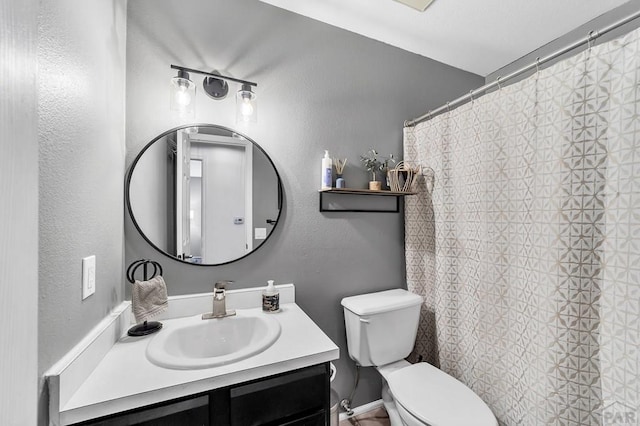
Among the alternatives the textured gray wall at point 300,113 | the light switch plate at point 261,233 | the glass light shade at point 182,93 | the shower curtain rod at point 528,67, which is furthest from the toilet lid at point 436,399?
the glass light shade at point 182,93

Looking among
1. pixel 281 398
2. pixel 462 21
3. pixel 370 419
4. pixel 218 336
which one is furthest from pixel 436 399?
pixel 462 21

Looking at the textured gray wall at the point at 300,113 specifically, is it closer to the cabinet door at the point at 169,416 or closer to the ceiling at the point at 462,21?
the ceiling at the point at 462,21

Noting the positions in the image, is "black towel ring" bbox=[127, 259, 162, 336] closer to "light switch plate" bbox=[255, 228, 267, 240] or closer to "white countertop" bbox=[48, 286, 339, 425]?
"white countertop" bbox=[48, 286, 339, 425]

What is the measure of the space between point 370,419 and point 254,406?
118 centimetres

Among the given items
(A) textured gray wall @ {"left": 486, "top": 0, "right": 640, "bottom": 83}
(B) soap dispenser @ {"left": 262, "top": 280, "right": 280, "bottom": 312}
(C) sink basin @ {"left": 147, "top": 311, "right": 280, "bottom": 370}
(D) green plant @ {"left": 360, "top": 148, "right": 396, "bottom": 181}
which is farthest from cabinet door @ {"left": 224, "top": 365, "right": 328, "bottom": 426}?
(A) textured gray wall @ {"left": 486, "top": 0, "right": 640, "bottom": 83}

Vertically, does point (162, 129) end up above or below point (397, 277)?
above

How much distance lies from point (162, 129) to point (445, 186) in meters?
1.59

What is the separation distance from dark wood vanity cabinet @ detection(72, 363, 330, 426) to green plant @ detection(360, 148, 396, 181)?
3.80 ft

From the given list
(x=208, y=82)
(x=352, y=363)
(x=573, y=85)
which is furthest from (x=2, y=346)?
(x=573, y=85)

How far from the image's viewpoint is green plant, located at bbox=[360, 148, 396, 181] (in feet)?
5.54

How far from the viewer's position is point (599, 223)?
3.22ft

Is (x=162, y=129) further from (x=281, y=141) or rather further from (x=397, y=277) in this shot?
(x=397, y=277)

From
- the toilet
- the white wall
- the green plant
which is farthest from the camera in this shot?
the green plant

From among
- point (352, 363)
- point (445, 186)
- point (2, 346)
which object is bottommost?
point (352, 363)
